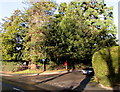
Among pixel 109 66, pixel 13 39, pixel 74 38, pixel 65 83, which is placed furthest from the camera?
pixel 13 39

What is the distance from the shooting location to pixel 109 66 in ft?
37.1

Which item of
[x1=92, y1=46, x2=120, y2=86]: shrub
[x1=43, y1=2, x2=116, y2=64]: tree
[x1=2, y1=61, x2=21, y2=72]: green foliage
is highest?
[x1=43, y1=2, x2=116, y2=64]: tree

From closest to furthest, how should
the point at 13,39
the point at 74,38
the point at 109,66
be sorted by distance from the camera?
the point at 109,66, the point at 74,38, the point at 13,39

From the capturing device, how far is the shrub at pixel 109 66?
11.3 m

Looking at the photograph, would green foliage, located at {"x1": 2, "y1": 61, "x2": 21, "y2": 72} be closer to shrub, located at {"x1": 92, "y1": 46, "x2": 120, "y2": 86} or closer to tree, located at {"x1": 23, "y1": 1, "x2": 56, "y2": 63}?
tree, located at {"x1": 23, "y1": 1, "x2": 56, "y2": 63}

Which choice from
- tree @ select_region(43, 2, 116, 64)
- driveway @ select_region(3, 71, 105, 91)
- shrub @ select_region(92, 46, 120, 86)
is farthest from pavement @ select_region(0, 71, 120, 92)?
tree @ select_region(43, 2, 116, 64)

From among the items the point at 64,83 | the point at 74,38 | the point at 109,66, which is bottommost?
the point at 64,83

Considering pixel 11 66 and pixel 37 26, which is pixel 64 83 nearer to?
pixel 37 26

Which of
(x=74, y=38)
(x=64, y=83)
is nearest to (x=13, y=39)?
(x=74, y=38)

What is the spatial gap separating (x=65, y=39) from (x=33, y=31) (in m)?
5.55

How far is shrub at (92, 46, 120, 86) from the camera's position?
11273mm

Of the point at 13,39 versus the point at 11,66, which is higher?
the point at 13,39

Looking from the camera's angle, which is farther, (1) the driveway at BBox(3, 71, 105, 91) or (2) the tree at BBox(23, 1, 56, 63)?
(2) the tree at BBox(23, 1, 56, 63)

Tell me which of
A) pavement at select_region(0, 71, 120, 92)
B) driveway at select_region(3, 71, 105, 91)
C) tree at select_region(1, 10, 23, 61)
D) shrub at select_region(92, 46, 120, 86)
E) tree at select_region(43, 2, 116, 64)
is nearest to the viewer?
shrub at select_region(92, 46, 120, 86)
